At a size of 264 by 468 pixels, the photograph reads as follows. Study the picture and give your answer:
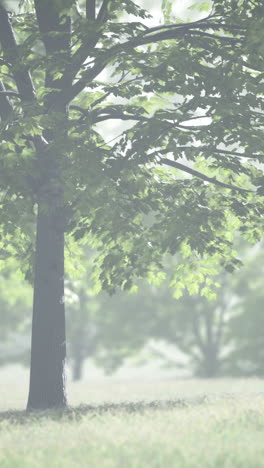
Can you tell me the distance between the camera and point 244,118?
11562mm

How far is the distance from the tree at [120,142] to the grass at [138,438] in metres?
2.50

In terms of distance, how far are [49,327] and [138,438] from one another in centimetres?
472

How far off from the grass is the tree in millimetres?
2499

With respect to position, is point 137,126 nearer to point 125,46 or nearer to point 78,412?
point 125,46

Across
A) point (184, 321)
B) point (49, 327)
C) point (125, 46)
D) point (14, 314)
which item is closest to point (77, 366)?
point (14, 314)

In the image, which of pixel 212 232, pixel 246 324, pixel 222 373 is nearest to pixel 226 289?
pixel 246 324

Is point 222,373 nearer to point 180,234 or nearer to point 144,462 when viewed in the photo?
point 180,234

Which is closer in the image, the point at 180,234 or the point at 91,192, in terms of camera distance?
the point at 91,192

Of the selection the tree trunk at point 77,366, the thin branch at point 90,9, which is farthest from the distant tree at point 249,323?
the thin branch at point 90,9

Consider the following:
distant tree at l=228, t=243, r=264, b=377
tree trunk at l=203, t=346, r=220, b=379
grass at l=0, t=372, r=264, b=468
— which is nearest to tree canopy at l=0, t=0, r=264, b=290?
grass at l=0, t=372, r=264, b=468

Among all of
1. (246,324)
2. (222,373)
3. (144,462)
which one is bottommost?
(144,462)

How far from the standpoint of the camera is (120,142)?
12133mm

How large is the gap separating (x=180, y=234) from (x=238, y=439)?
474 centimetres

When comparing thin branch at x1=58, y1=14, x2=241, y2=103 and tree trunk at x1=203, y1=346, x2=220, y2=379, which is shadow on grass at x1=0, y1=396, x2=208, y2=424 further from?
tree trunk at x1=203, y1=346, x2=220, y2=379
